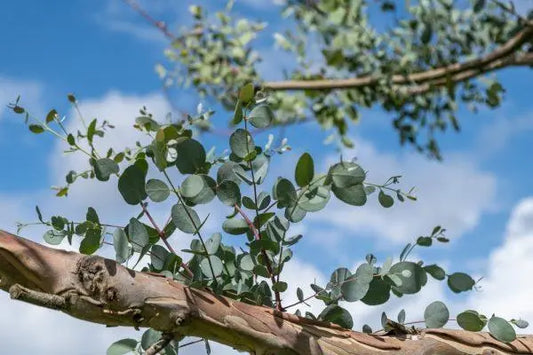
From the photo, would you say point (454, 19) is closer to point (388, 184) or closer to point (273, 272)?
point (388, 184)

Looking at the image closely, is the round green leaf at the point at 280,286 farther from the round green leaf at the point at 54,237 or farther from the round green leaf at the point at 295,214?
the round green leaf at the point at 54,237

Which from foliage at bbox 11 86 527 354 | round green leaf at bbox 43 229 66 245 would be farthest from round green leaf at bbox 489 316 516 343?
round green leaf at bbox 43 229 66 245

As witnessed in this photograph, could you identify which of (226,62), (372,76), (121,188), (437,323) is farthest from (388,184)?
(226,62)

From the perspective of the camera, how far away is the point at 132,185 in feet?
2.75

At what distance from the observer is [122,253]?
83cm

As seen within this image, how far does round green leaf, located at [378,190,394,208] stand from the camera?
98 cm

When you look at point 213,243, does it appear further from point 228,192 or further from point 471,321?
point 471,321

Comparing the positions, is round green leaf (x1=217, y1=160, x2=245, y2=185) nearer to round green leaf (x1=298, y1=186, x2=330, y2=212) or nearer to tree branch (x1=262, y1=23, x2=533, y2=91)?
round green leaf (x1=298, y1=186, x2=330, y2=212)

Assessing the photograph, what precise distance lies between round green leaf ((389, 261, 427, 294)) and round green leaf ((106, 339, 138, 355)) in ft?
1.04

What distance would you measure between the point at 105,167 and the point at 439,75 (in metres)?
1.70

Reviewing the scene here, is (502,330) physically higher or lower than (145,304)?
higher

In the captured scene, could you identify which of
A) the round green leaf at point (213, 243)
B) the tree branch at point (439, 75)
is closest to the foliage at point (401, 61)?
the tree branch at point (439, 75)

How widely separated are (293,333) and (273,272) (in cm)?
10

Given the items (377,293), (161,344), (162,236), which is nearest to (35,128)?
(162,236)
